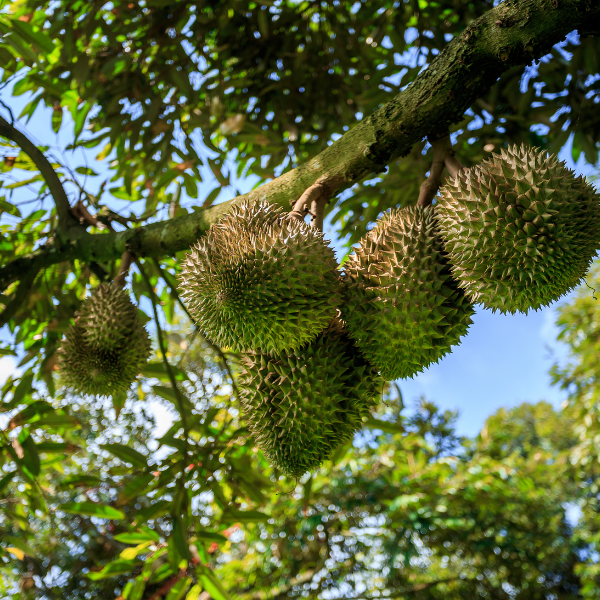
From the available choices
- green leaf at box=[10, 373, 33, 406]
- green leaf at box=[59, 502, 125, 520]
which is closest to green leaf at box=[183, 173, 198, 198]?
green leaf at box=[10, 373, 33, 406]

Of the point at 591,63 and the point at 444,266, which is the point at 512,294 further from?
the point at 591,63

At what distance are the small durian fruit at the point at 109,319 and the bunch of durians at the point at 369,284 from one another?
1.82 feet

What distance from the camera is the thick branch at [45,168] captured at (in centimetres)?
192

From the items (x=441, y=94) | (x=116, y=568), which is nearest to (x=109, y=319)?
(x=116, y=568)

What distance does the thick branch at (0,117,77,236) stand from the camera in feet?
6.30

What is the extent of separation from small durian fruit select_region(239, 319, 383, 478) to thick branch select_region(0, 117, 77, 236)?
1.22 metres

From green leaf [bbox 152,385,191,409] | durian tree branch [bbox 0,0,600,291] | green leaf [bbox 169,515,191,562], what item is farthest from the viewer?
green leaf [bbox 152,385,191,409]

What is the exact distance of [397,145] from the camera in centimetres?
131

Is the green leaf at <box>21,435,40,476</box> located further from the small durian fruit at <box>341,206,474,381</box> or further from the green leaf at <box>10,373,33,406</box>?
the small durian fruit at <box>341,206,474,381</box>

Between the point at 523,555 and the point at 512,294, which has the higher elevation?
the point at 523,555

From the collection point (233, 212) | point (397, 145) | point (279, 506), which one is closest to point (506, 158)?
point (397, 145)

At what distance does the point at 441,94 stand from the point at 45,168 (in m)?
1.65

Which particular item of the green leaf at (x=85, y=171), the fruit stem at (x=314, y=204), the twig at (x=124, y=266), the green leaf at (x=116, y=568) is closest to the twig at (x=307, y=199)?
the fruit stem at (x=314, y=204)

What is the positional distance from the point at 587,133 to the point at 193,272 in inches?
96.2
